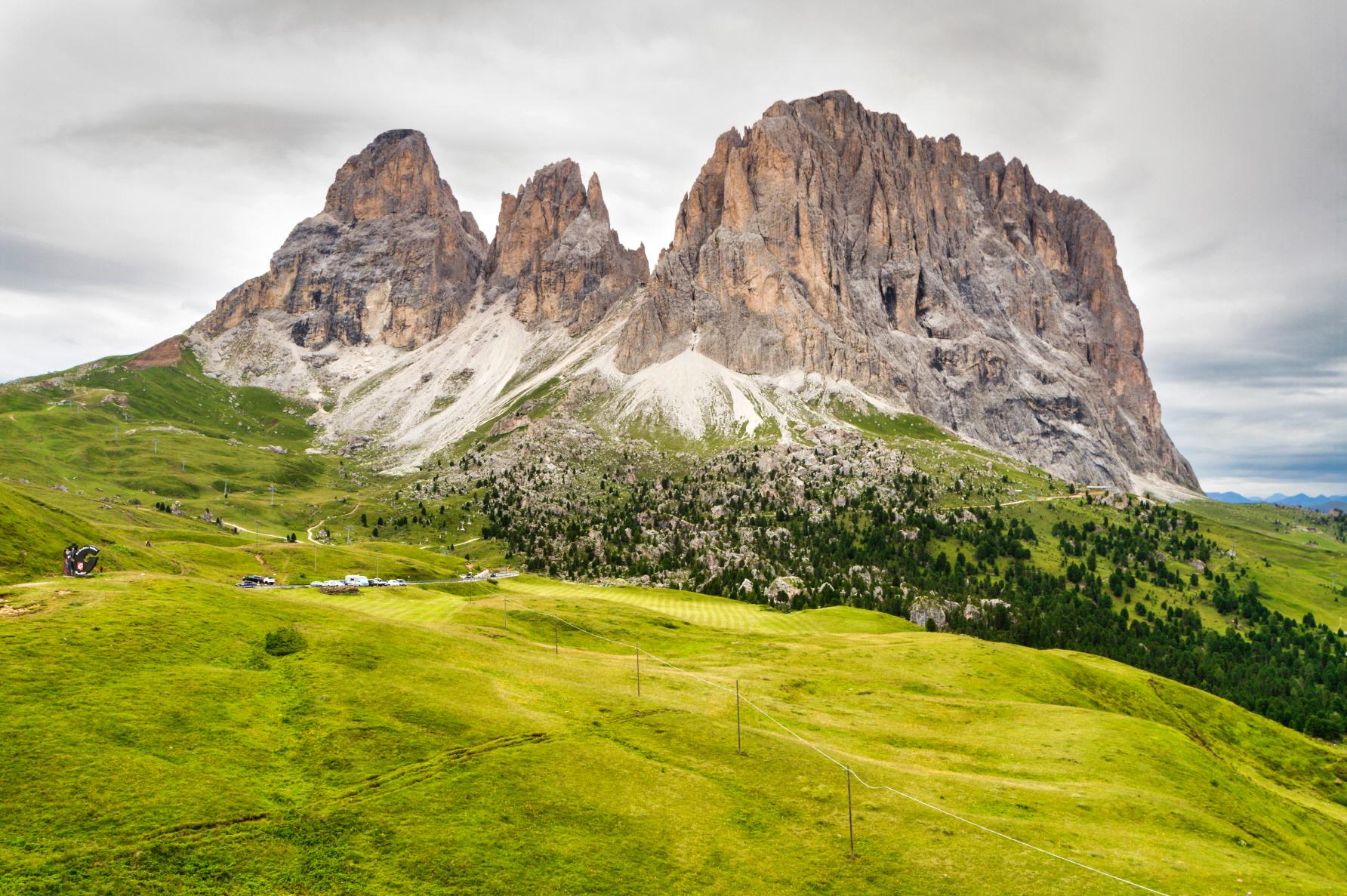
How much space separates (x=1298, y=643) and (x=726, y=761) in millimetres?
207066

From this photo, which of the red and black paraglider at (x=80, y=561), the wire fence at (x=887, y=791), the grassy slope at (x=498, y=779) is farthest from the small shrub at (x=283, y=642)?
the wire fence at (x=887, y=791)

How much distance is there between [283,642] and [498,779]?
19.2 meters

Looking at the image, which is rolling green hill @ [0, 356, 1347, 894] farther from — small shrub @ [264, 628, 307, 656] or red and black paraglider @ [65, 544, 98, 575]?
red and black paraglider @ [65, 544, 98, 575]

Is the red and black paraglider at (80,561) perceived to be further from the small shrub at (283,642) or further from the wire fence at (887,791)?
the wire fence at (887,791)

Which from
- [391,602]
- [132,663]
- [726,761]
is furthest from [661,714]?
[391,602]

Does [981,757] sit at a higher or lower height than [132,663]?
lower

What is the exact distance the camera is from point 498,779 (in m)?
34.8

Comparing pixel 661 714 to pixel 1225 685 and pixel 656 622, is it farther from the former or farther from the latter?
pixel 1225 685

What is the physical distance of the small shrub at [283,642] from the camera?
43.8 metres

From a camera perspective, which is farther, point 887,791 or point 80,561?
point 80,561

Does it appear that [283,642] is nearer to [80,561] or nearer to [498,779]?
[498,779]

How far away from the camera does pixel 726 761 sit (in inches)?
1665

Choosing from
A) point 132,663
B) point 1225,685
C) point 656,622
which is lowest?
point 1225,685

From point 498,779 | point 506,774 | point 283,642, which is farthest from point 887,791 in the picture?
point 283,642
